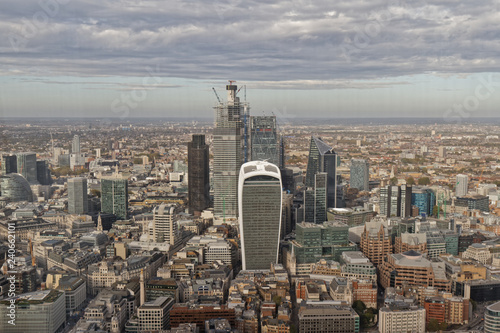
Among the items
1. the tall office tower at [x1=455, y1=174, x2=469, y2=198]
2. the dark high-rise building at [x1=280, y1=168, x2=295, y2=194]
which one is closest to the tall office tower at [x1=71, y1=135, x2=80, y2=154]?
the dark high-rise building at [x1=280, y1=168, x2=295, y2=194]

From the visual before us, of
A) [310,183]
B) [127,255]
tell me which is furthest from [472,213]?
[127,255]

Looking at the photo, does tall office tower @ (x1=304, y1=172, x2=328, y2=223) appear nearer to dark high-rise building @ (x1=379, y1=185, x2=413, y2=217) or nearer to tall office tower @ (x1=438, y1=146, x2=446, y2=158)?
dark high-rise building @ (x1=379, y1=185, x2=413, y2=217)

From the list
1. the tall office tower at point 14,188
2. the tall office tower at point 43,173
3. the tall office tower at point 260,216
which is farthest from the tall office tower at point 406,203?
the tall office tower at point 43,173

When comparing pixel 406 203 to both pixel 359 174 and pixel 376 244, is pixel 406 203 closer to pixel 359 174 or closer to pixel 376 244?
pixel 376 244

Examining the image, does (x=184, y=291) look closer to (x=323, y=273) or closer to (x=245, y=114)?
(x=323, y=273)

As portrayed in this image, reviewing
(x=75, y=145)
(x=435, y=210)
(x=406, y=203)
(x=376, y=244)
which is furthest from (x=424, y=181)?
(x=75, y=145)

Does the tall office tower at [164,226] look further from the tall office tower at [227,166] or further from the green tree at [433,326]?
the green tree at [433,326]

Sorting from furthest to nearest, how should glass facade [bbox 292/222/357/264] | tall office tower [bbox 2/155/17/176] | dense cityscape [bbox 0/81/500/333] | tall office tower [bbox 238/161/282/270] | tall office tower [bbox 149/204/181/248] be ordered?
1. tall office tower [bbox 2/155/17/176]
2. tall office tower [bbox 149/204/181/248]
3. glass facade [bbox 292/222/357/264]
4. tall office tower [bbox 238/161/282/270]
5. dense cityscape [bbox 0/81/500/333]
